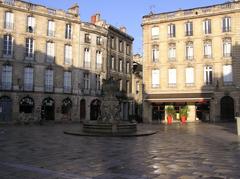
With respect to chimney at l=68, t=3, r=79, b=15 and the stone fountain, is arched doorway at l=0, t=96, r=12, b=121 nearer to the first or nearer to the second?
chimney at l=68, t=3, r=79, b=15

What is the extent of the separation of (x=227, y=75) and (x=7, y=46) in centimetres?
2360

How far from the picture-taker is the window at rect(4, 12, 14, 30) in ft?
114

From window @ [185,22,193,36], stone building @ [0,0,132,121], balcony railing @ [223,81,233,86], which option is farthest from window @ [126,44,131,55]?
balcony railing @ [223,81,233,86]

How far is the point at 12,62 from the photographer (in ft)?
113

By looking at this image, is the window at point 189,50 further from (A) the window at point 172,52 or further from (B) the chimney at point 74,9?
(B) the chimney at point 74,9

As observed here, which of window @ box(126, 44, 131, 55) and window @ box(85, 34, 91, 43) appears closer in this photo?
window @ box(85, 34, 91, 43)

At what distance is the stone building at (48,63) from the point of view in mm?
34438

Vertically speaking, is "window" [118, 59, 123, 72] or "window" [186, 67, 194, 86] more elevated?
"window" [118, 59, 123, 72]

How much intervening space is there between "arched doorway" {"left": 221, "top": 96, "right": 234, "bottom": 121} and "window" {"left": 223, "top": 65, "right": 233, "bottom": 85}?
1.72 metres

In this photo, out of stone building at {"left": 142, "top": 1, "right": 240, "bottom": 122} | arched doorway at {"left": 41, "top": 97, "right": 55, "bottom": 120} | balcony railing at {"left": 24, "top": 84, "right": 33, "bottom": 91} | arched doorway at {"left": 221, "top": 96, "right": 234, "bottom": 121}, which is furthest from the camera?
arched doorway at {"left": 41, "top": 97, "right": 55, "bottom": 120}

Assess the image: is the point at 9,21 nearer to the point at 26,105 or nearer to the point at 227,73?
the point at 26,105

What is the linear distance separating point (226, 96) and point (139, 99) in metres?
17.9

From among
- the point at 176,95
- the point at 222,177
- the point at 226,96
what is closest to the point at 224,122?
the point at 226,96

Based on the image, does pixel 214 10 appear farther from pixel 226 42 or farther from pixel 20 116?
pixel 20 116
